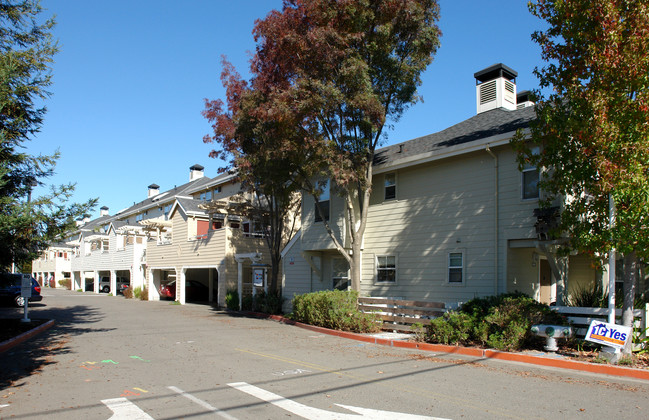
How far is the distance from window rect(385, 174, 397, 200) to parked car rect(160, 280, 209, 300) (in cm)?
1953

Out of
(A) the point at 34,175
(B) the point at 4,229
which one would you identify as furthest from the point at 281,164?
(B) the point at 4,229

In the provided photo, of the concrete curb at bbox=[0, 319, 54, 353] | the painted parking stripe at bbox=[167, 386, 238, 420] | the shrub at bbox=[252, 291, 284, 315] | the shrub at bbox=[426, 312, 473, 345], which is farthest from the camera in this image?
the shrub at bbox=[252, 291, 284, 315]

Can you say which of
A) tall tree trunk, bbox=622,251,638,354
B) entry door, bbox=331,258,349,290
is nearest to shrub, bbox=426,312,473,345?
tall tree trunk, bbox=622,251,638,354

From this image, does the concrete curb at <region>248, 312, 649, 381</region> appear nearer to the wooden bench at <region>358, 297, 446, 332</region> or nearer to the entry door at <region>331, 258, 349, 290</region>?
the wooden bench at <region>358, 297, 446, 332</region>

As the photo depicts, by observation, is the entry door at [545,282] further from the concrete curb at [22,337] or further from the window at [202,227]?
the window at [202,227]

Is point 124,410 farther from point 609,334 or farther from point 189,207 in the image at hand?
point 189,207

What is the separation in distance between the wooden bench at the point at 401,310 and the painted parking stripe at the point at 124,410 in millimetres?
8400

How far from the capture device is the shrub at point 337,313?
14.9 meters

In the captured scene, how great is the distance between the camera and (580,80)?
10.6m

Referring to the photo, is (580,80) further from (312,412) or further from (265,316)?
(265,316)

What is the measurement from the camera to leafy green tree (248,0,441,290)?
49.1 feet

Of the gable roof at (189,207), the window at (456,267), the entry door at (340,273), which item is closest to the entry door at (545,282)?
the window at (456,267)

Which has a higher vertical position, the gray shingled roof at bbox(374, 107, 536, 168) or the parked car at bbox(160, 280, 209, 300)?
the gray shingled roof at bbox(374, 107, 536, 168)

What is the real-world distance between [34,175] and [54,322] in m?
8.89
